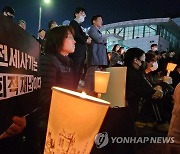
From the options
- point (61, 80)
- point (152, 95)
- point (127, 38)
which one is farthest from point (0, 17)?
point (127, 38)

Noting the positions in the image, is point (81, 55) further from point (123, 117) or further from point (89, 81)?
point (123, 117)

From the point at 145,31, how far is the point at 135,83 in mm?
29661

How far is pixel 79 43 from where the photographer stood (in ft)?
21.5

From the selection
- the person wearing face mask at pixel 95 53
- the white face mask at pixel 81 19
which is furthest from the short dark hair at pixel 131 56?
the white face mask at pixel 81 19

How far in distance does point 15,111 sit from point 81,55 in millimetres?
5039

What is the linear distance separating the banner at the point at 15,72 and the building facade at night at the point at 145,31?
97.6 feet

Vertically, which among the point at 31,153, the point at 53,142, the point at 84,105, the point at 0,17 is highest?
the point at 0,17

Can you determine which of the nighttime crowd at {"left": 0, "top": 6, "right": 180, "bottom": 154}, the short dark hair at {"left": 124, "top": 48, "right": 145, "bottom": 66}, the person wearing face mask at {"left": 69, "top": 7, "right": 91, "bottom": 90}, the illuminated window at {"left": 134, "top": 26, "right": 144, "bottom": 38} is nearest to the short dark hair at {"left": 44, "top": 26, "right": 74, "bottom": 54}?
the nighttime crowd at {"left": 0, "top": 6, "right": 180, "bottom": 154}

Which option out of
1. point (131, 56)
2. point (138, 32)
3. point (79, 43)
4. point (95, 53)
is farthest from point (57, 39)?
point (138, 32)

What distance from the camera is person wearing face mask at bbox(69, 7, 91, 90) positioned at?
6.50m

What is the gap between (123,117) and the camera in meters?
3.08

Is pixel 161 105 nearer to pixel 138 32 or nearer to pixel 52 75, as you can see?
pixel 52 75

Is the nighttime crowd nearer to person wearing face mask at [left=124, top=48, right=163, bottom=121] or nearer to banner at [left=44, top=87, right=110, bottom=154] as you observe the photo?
person wearing face mask at [left=124, top=48, right=163, bottom=121]

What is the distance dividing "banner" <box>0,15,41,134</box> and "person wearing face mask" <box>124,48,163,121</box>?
3244 mm
